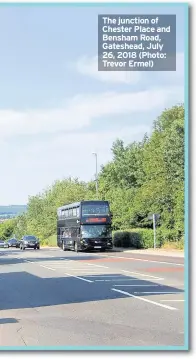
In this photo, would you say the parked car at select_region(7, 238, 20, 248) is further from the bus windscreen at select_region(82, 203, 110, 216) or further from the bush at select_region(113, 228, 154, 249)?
the bus windscreen at select_region(82, 203, 110, 216)

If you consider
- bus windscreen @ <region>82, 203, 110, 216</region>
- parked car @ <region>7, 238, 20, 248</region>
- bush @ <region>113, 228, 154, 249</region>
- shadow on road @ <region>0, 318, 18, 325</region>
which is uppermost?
bus windscreen @ <region>82, 203, 110, 216</region>

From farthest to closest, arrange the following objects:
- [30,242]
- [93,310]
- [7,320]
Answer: [30,242]
[93,310]
[7,320]

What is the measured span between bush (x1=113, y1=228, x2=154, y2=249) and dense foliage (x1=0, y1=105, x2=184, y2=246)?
66 millimetres

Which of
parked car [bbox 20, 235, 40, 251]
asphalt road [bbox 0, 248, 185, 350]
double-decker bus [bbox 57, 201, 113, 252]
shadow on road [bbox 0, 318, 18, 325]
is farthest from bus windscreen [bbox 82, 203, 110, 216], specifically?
shadow on road [bbox 0, 318, 18, 325]

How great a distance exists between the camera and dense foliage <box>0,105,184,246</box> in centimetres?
3017

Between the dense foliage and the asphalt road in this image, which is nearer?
the asphalt road

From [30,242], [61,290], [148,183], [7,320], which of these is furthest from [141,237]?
[7,320]

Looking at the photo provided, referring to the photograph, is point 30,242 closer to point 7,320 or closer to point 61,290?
point 61,290

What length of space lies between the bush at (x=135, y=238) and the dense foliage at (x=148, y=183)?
0.07 metres

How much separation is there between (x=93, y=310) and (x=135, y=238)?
3089 centimetres

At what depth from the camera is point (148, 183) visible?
38.4 metres

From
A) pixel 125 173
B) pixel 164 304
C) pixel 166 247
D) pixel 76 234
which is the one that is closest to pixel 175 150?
pixel 166 247

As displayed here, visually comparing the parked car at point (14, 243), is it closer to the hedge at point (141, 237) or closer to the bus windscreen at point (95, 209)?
the hedge at point (141, 237)

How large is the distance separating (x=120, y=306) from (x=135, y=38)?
5.70 meters
